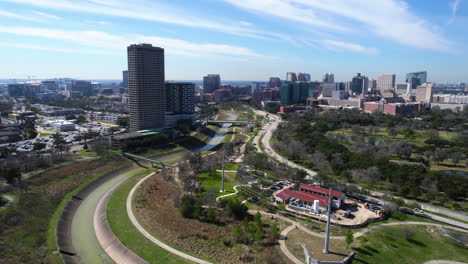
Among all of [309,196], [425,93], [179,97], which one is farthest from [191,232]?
[425,93]

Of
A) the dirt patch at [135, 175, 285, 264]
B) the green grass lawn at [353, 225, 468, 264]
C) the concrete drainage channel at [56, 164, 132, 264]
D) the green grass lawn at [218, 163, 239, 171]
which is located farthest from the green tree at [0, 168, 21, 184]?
the green grass lawn at [353, 225, 468, 264]

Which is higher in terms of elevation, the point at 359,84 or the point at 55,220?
the point at 359,84

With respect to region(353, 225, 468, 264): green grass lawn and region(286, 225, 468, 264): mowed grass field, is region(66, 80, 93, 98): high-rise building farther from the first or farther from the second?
region(353, 225, 468, 264): green grass lawn

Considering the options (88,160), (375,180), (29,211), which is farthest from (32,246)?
(375,180)

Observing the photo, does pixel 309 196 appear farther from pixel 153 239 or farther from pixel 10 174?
pixel 10 174

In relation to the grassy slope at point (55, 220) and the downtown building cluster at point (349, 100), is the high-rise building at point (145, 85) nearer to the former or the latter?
the grassy slope at point (55, 220)
